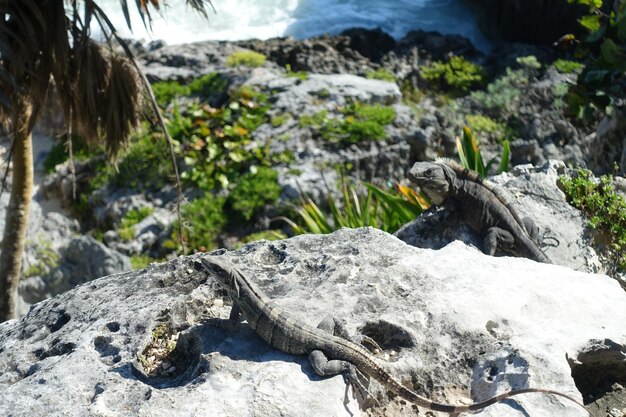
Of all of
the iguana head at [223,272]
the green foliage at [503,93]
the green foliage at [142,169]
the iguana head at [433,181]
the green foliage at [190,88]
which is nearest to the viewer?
the iguana head at [223,272]

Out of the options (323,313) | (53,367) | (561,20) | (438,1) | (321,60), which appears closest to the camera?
(53,367)

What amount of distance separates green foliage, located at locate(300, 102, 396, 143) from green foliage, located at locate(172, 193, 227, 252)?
1.92m

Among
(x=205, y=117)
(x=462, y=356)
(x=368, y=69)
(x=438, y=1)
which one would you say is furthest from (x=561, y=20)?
(x=462, y=356)

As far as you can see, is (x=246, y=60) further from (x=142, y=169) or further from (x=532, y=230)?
(x=532, y=230)

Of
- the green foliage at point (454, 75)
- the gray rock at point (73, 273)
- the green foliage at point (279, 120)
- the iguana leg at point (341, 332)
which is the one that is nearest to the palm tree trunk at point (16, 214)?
the gray rock at point (73, 273)

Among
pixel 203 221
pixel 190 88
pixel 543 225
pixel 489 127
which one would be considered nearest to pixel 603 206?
pixel 543 225

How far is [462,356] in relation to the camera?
11.1ft

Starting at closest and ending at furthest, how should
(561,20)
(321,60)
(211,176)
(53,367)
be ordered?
1. (53,367)
2. (211,176)
3. (321,60)
4. (561,20)

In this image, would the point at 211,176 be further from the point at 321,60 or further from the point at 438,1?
the point at 438,1

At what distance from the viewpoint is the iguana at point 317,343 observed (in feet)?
10.1

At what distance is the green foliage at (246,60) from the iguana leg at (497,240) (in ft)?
31.1

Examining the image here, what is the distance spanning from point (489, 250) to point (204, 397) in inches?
96.7

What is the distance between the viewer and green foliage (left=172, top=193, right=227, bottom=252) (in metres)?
10.0

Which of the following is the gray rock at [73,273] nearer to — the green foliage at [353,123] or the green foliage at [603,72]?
the green foliage at [353,123]
